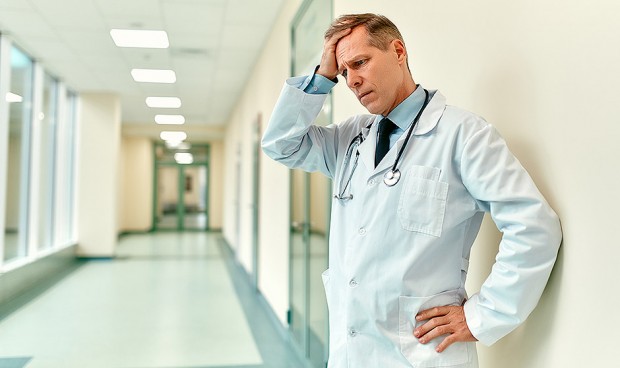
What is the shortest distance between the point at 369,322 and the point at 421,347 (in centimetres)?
15

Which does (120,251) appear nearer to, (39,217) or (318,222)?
(39,217)

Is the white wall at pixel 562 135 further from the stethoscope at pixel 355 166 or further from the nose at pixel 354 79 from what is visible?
the nose at pixel 354 79

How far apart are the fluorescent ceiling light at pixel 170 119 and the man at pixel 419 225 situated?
1103cm

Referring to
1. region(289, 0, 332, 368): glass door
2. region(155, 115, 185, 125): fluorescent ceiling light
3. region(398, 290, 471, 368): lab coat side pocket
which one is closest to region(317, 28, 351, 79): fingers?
region(398, 290, 471, 368): lab coat side pocket

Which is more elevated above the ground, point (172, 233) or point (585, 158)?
point (585, 158)

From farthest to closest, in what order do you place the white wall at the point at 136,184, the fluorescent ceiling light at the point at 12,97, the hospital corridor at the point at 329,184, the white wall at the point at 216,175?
the white wall at the point at 216,175
the white wall at the point at 136,184
the fluorescent ceiling light at the point at 12,97
the hospital corridor at the point at 329,184

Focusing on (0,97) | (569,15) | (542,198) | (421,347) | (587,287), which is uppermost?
(0,97)

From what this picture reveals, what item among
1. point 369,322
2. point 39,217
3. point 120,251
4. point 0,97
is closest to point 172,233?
point 120,251

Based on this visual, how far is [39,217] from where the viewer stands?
7.55 metres

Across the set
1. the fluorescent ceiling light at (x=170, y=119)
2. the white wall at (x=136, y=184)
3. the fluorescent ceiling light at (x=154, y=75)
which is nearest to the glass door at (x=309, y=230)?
the fluorescent ceiling light at (x=154, y=75)

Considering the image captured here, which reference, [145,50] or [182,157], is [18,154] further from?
[182,157]

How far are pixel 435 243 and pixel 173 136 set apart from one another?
1457cm

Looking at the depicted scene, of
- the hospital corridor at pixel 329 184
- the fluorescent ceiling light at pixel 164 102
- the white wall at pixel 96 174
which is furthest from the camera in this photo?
the fluorescent ceiling light at pixel 164 102

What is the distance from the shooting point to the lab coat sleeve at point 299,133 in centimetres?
160
